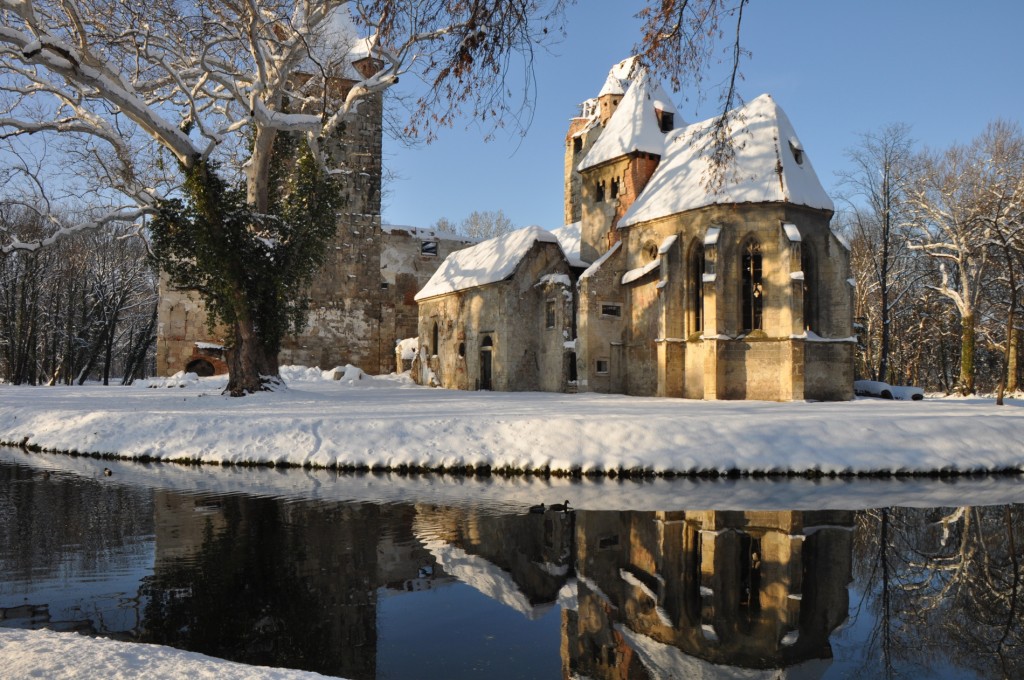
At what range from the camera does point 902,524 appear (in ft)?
35.1

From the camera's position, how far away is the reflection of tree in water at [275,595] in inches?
217

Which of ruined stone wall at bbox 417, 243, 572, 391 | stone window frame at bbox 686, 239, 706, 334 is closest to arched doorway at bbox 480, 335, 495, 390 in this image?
ruined stone wall at bbox 417, 243, 572, 391

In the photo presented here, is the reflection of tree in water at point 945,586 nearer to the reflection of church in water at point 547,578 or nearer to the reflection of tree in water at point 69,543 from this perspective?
the reflection of church in water at point 547,578

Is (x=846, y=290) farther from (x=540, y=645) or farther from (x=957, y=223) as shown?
(x=540, y=645)

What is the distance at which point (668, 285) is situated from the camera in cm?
2991

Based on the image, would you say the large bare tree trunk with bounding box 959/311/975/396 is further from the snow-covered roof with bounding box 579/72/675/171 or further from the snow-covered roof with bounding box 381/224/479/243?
the snow-covered roof with bounding box 381/224/479/243

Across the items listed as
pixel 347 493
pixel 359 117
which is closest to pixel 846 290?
pixel 347 493

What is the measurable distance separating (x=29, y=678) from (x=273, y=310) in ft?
71.7

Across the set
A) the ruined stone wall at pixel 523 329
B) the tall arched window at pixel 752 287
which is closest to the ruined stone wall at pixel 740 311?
the tall arched window at pixel 752 287

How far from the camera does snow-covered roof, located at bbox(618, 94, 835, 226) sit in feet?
92.8

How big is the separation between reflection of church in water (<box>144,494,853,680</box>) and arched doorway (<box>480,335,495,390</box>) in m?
24.5

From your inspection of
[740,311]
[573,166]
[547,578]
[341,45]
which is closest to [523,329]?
[740,311]

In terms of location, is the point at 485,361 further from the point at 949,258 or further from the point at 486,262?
the point at 949,258

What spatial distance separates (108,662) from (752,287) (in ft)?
88.6
